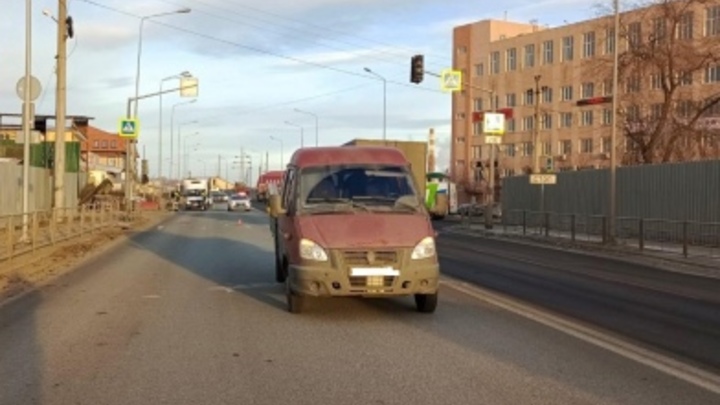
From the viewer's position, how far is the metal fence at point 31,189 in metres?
31.9

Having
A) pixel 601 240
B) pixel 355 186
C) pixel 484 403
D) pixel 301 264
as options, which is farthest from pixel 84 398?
pixel 601 240

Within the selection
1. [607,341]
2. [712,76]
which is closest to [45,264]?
[607,341]

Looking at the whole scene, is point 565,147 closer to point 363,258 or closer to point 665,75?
point 665,75

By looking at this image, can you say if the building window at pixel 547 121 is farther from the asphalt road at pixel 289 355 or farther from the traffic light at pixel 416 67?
the asphalt road at pixel 289 355

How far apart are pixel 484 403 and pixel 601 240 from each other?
22.9m

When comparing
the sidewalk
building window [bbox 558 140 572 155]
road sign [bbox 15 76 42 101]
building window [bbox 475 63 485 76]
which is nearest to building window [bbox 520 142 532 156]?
building window [bbox 558 140 572 155]

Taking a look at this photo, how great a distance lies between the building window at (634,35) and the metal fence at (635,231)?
11.3 metres

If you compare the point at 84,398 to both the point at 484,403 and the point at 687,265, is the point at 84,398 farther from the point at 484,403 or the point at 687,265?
the point at 687,265

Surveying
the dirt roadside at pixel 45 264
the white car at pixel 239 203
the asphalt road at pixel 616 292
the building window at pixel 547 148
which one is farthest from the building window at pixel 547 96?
the dirt roadside at pixel 45 264

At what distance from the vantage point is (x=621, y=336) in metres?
10.1

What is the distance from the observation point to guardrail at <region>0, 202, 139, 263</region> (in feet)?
59.0

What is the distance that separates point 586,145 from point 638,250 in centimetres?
6335

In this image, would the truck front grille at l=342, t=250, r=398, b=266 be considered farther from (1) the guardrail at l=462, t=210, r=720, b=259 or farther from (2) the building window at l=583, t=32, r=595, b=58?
(2) the building window at l=583, t=32, r=595, b=58

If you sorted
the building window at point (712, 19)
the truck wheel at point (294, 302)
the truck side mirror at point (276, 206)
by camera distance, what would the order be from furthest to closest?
the building window at point (712, 19)
the truck side mirror at point (276, 206)
the truck wheel at point (294, 302)
